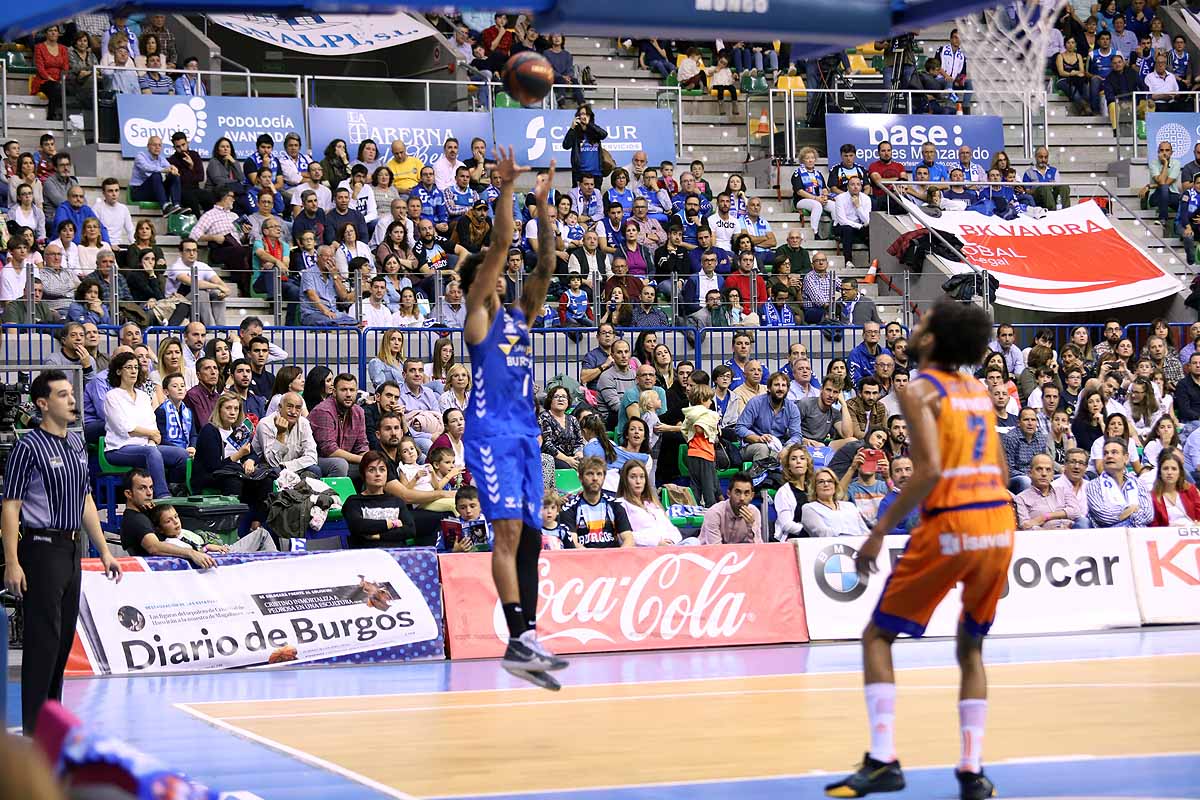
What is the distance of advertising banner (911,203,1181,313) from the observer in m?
23.8

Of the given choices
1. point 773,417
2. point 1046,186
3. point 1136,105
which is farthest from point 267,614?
point 1136,105

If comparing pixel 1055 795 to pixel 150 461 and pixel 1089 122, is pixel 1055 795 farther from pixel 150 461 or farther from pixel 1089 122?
pixel 1089 122

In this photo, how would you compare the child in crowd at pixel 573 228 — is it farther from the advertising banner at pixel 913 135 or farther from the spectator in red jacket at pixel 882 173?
the advertising banner at pixel 913 135

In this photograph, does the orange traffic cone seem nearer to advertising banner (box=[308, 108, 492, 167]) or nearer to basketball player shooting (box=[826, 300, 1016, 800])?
advertising banner (box=[308, 108, 492, 167])

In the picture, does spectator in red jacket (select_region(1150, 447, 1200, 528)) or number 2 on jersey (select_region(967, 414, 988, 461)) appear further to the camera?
spectator in red jacket (select_region(1150, 447, 1200, 528))

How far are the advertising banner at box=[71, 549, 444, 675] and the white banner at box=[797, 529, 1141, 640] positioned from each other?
12.0ft

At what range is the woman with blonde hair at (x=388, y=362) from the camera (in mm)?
17469

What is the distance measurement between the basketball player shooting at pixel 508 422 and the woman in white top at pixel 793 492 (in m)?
7.46

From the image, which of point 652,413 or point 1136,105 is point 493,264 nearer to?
point 652,413

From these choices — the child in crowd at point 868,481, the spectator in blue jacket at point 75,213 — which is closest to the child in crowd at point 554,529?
the child in crowd at point 868,481

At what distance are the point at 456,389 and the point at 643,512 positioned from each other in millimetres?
2633

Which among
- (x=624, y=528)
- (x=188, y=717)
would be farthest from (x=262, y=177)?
(x=188, y=717)

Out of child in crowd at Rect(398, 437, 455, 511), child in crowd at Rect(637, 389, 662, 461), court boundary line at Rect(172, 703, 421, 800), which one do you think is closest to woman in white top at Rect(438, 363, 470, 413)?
child in crowd at Rect(398, 437, 455, 511)

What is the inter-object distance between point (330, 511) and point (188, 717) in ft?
15.8
